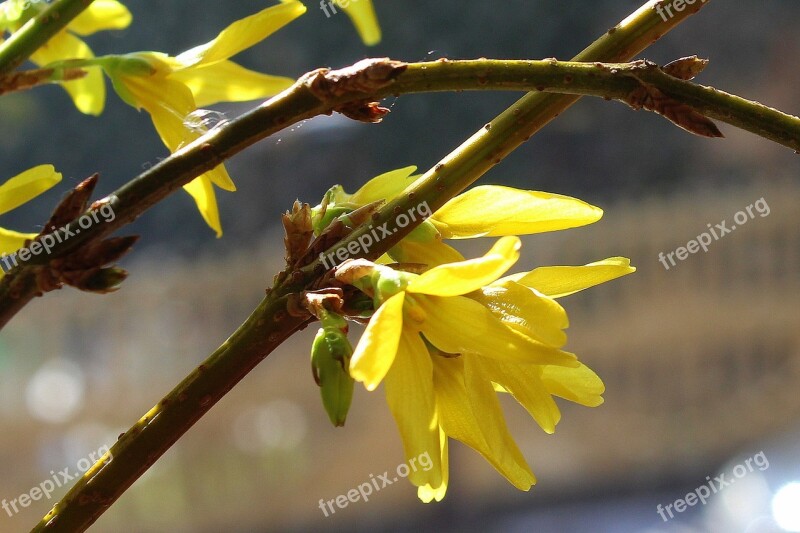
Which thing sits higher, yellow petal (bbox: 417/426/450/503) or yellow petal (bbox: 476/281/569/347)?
yellow petal (bbox: 476/281/569/347)

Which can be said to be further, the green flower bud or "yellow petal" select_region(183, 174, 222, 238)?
"yellow petal" select_region(183, 174, 222, 238)

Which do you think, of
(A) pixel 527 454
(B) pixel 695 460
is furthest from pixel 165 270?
(B) pixel 695 460

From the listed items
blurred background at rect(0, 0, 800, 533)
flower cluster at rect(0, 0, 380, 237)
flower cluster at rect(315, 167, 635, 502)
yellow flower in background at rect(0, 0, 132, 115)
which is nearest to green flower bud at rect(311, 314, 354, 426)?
flower cluster at rect(315, 167, 635, 502)

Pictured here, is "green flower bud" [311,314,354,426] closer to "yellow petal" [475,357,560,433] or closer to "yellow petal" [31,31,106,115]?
"yellow petal" [475,357,560,433]

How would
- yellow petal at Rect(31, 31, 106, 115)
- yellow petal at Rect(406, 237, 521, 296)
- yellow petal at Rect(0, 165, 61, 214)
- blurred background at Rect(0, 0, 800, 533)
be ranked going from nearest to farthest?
yellow petal at Rect(406, 237, 521, 296)
yellow petal at Rect(0, 165, 61, 214)
yellow petal at Rect(31, 31, 106, 115)
blurred background at Rect(0, 0, 800, 533)

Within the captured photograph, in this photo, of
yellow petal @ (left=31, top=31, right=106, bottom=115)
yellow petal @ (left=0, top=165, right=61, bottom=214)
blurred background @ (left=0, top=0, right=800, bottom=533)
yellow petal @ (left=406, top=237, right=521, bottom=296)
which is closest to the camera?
yellow petal @ (left=406, top=237, right=521, bottom=296)

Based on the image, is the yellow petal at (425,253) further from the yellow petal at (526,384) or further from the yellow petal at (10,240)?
the yellow petal at (10,240)

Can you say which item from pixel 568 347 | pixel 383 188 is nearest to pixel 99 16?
pixel 383 188
